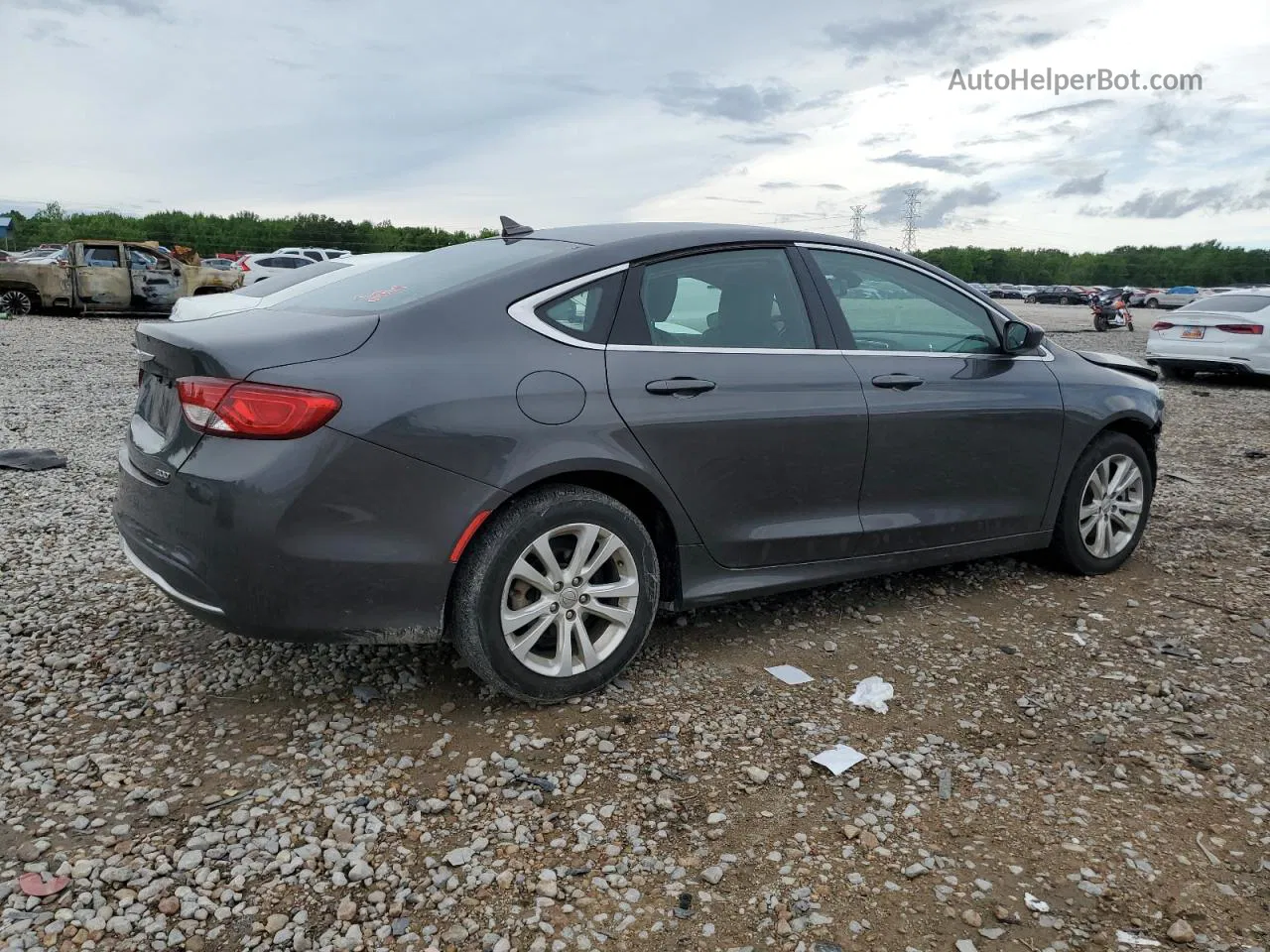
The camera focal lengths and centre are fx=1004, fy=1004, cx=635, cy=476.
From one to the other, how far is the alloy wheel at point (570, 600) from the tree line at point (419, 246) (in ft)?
93.2

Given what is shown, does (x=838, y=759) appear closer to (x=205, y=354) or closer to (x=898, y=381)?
(x=898, y=381)

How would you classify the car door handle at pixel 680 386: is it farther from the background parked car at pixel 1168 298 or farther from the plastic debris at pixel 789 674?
the background parked car at pixel 1168 298

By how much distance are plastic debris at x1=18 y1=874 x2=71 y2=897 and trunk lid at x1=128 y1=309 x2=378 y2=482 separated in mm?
1203

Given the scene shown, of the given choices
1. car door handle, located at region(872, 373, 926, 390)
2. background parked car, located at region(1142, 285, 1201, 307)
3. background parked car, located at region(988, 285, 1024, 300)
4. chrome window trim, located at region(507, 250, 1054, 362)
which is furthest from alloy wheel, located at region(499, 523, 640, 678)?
background parked car, located at region(988, 285, 1024, 300)

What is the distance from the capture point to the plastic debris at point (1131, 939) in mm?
2400

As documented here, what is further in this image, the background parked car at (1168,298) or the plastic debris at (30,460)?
the background parked car at (1168,298)

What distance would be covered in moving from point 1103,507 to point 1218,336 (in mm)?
11213

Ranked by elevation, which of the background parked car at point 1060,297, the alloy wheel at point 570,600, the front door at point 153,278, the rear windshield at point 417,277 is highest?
the background parked car at point 1060,297

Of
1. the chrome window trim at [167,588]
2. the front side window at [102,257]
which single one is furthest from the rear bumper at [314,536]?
the front side window at [102,257]

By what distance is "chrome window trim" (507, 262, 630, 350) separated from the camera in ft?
11.3

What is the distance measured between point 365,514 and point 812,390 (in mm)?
1816

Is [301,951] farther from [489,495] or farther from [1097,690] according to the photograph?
[1097,690]

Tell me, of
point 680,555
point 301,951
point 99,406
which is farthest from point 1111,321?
point 301,951

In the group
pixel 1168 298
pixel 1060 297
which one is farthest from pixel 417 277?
pixel 1060 297
